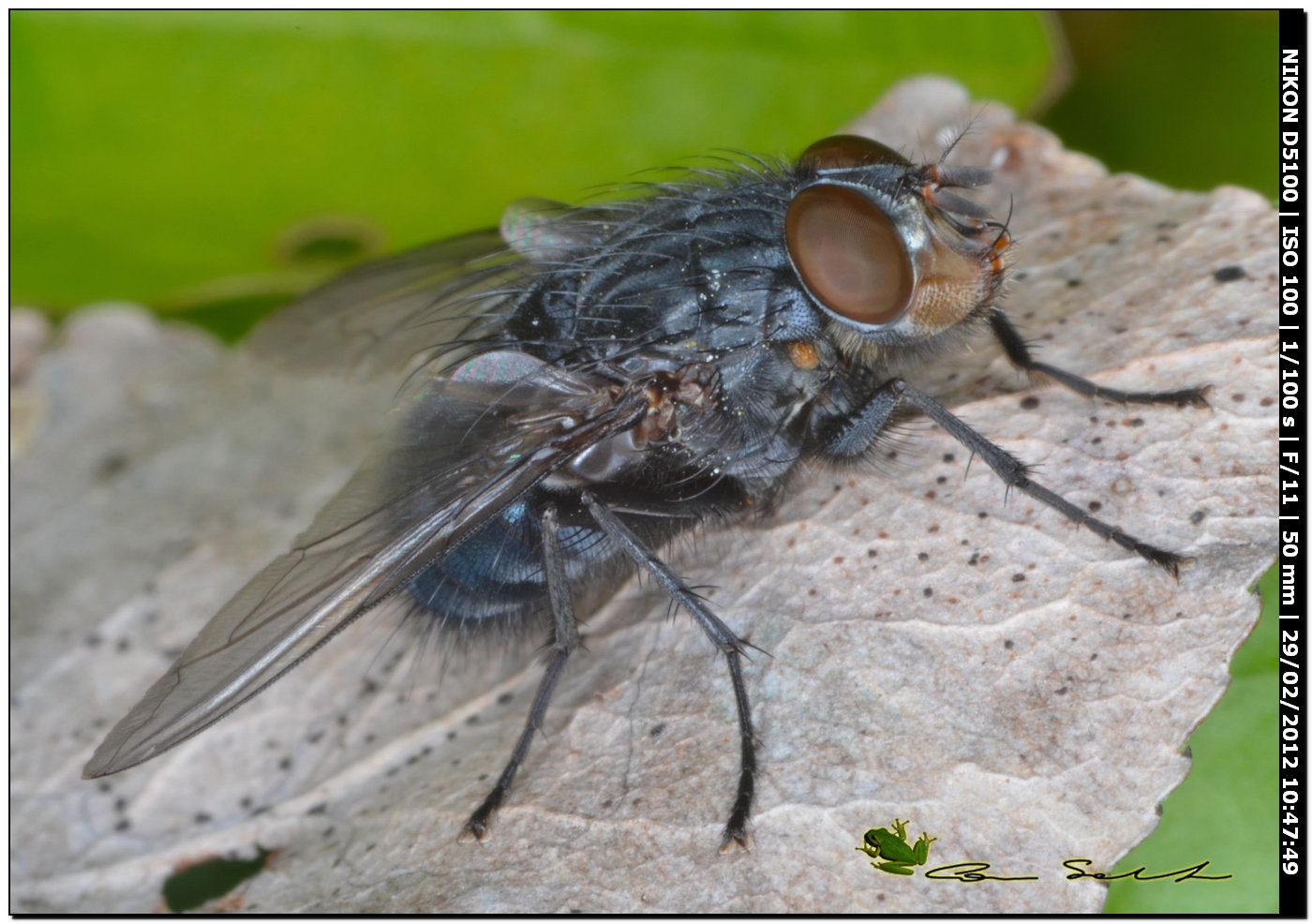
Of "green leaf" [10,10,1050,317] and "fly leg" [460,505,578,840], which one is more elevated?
"green leaf" [10,10,1050,317]

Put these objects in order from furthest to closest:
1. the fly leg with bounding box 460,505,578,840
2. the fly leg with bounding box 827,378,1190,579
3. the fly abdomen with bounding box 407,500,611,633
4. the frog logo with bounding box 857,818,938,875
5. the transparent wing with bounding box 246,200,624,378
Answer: the transparent wing with bounding box 246,200,624,378
the fly abdomen with bounding box 407,500,611,633
the fly leg with bounding box 460,505,578,840
the fly leg with bounding box 827,378,1190,579
the frog logo with bounding box 857,818,938,875

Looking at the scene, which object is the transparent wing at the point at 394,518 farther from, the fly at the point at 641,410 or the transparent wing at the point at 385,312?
the transparent wing at the point at 385,312

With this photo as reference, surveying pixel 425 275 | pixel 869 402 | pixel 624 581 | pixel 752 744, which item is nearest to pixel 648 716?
pixel 752 744

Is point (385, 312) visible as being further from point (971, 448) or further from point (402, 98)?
point (971, 448)

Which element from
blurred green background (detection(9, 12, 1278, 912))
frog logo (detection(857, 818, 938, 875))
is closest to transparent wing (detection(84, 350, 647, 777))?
frog logo (detection(857, 818, 938, 875))

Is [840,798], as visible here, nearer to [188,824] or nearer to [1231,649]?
[1231,649]

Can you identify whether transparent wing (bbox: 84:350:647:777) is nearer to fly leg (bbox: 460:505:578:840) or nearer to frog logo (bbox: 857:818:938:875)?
fly leg (bbox: 460:505:578:840)
